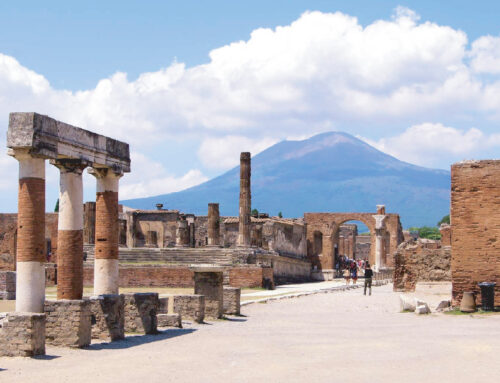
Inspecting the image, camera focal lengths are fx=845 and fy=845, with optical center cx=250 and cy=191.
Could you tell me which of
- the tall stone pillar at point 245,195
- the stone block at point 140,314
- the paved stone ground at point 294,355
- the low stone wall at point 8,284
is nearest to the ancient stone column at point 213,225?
the tall stone pillar at point 245,195

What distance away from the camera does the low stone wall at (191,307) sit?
1939cm

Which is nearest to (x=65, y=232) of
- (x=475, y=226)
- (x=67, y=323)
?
(x=67, y=323)

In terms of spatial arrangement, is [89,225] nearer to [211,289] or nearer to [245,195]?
[245,195]

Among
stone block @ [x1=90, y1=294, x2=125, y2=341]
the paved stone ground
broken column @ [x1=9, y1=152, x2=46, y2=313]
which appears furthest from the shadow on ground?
broken column @ [x1=9, y1=152, x2=46, y2=313]

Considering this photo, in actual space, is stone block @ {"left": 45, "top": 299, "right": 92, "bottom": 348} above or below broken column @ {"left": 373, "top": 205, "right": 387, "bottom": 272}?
below

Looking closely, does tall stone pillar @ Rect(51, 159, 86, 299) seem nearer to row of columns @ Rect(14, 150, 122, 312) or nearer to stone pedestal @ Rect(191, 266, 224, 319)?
row of columns @ Rect(14, 150, 122, 312)

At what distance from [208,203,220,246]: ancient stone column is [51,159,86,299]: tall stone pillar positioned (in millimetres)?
28546

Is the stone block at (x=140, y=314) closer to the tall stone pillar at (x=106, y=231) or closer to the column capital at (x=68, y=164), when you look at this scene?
the tall stone pillar at (x=106, y=231)

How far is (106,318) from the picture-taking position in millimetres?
15523

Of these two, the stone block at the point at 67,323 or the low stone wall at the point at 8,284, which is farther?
the low stone wall at the point at 8,284

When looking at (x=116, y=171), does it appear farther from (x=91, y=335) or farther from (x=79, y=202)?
(x=91, y=335)

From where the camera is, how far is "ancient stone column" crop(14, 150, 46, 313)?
46.0 feet

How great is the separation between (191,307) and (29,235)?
6225 mm

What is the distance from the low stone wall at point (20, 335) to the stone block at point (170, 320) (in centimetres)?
549
